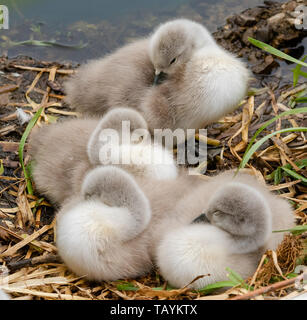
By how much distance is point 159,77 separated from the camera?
3432 mm

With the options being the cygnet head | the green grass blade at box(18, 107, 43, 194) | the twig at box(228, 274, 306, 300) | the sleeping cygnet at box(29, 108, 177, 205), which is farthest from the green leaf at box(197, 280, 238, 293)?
the cygnet head

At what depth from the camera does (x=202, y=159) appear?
11.8 ft

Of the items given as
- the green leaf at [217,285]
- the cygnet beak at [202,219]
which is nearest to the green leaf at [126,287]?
the green leaf at [217,285]

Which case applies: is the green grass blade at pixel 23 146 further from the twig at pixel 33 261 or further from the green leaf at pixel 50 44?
the green leaf at pixel 50 44

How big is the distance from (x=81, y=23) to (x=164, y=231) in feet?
8.27

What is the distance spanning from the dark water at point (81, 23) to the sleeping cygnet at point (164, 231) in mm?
2085

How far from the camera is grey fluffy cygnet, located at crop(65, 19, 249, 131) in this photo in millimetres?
3355

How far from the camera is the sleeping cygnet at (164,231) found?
8.30 feet

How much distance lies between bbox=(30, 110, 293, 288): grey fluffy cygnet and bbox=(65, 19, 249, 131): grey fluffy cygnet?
2.05 feet

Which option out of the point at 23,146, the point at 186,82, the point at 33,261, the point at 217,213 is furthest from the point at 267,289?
the point at 23,146

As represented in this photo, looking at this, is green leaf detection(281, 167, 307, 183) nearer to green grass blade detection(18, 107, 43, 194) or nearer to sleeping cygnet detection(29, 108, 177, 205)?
sleeping cygnet detection(29, 108, 177, 205)

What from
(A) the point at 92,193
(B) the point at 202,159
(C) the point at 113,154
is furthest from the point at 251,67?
(A) the point at 92,193

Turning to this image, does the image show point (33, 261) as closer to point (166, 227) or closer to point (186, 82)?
point (166, 227)
